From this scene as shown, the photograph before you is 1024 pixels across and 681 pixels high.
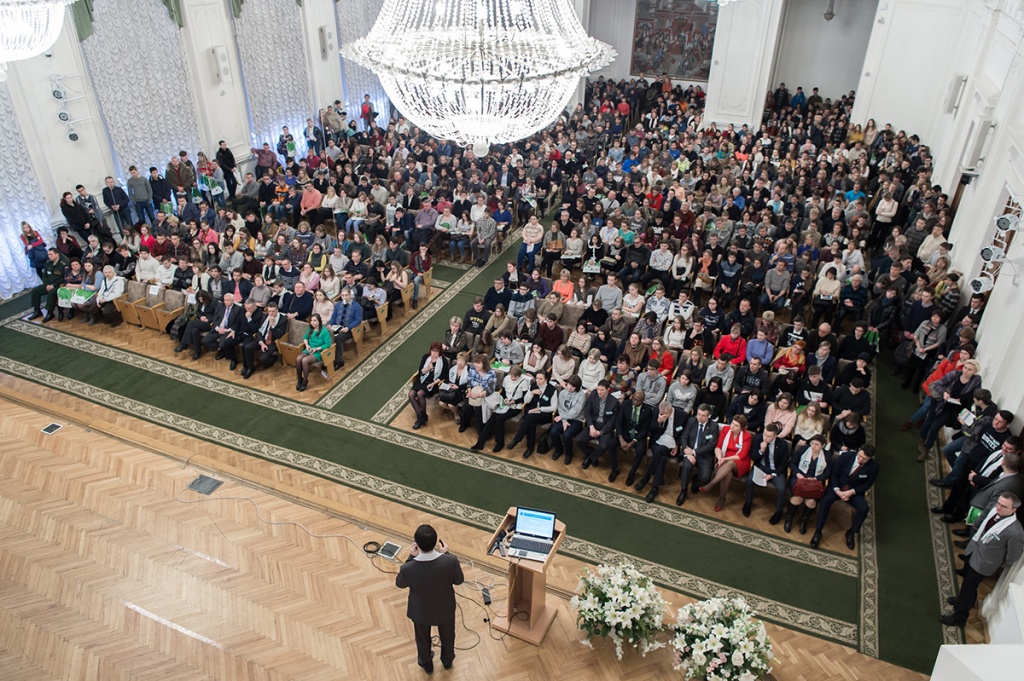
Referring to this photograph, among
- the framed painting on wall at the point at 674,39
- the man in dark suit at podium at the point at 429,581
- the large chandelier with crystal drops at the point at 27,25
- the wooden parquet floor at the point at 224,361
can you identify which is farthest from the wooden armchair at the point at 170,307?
the framed painting on wall at the point at 674,39

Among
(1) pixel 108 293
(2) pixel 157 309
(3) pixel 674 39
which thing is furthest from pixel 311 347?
(3) pixel 674 39

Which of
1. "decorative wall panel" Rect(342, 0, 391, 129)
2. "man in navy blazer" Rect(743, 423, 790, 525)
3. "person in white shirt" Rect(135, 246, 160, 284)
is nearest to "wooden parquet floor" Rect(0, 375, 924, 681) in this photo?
"man in navy blazer" Rect(743, 423, 790, 525)

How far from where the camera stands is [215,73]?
15.5 m

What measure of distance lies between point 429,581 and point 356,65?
755 inches

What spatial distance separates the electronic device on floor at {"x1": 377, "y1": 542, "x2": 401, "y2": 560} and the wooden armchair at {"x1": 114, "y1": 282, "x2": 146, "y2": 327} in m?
6.56

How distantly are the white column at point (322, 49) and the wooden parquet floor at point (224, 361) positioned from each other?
10183 mm

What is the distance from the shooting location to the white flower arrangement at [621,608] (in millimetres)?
5375

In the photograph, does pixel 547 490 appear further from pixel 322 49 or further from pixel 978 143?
pixel 322 49

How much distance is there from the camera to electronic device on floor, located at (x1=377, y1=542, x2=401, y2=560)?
6473 mm

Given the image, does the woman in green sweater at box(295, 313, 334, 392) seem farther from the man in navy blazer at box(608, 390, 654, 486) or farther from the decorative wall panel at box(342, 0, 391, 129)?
the decorative wall panel at box(342, 0, 391, 129)

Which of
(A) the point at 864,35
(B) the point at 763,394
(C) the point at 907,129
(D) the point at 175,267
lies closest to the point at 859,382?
(B) the point at 763,394

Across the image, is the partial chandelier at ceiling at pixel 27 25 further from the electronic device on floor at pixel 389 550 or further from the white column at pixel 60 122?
the white column at pixel 60 122

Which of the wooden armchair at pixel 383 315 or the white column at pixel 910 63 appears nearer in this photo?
the wooden armchair at pixel 383 315

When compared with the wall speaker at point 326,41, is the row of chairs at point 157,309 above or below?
below
